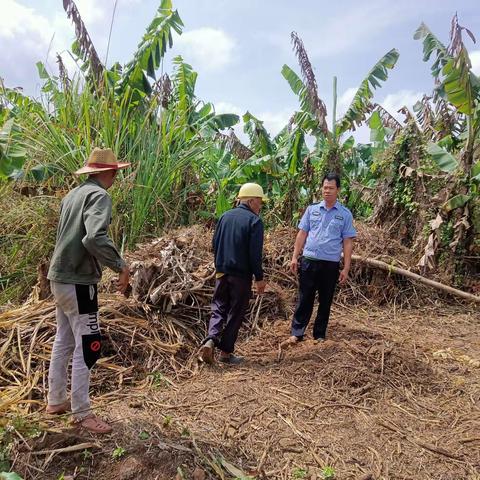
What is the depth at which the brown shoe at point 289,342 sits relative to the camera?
494 cm

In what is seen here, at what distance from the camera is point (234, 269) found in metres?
4.63

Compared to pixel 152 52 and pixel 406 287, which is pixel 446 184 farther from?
pixel 152 52

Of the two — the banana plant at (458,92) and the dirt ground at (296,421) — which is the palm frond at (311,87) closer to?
the banana plant at (458,92)

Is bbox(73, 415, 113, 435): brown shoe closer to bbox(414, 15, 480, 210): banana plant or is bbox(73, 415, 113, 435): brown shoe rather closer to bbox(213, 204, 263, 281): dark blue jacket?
bbox(213, 204, 263, 281): dark blue jacket

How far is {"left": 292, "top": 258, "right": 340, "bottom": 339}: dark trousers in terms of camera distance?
5.00 meters

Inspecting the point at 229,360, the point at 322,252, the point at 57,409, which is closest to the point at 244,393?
the point at 229,360

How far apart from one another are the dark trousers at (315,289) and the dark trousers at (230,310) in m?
0.67

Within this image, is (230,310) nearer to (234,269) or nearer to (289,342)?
(234,269)

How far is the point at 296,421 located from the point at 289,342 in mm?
1355

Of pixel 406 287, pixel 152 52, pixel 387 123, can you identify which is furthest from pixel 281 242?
pixel 387 123

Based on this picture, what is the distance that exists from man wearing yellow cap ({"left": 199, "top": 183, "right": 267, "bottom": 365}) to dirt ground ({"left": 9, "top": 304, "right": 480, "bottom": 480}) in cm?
26

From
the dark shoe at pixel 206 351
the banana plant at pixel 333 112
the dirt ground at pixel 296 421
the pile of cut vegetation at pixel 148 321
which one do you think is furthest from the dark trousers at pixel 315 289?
the banana plant at pixel 333 112

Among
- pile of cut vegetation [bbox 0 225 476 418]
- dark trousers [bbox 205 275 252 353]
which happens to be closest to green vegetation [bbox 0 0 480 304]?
pile of cut vegetation [bbox 0 225 476 418]

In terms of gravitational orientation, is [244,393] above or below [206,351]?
below
